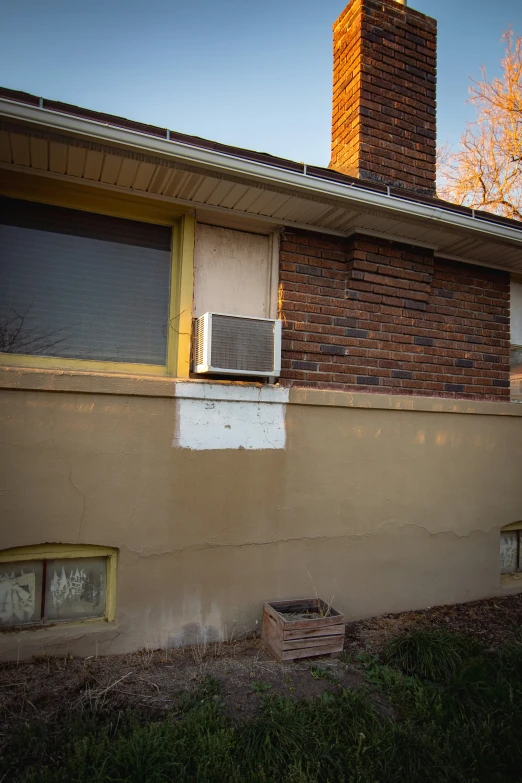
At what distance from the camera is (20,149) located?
3.51m

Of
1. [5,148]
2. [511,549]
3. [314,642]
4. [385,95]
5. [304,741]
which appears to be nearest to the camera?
[304,741]

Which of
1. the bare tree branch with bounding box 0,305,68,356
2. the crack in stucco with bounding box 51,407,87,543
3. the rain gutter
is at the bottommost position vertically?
the crack in stucco with bounding box 51,407,87,543

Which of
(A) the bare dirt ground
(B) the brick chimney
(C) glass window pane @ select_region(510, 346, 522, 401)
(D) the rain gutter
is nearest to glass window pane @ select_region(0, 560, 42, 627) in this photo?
(A) the bare dirt ground

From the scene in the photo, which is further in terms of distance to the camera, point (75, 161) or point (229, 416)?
point (229, 416)

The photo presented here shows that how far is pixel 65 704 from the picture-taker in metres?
3.11

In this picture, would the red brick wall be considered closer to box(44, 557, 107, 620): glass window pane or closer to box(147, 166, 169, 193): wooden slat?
box(147, 166, 169, 193): wooden slat

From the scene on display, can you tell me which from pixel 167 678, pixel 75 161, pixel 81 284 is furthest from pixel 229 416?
pixel 75 161

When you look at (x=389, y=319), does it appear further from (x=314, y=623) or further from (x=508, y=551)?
(x=508, y=551)

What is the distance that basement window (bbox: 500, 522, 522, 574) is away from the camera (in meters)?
5.65

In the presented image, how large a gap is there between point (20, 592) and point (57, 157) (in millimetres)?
2983

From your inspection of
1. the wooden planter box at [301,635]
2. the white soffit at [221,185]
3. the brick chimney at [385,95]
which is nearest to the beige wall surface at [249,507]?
the wooden planter box at [301,635]

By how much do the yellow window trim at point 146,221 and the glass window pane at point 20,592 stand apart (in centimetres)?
142

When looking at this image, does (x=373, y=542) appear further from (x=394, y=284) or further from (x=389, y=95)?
(x=389, y=95)

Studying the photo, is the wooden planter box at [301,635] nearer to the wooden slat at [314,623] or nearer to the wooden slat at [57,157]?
the wooden slat at [314,623]
